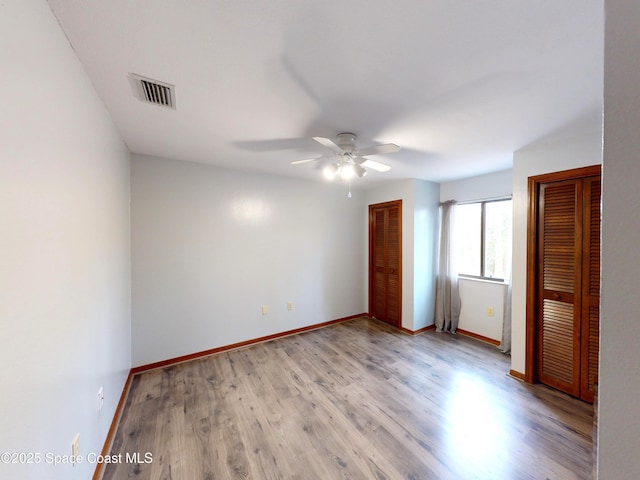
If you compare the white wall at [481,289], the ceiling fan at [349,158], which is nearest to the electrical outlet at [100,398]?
the ceiling fan at [349,158]

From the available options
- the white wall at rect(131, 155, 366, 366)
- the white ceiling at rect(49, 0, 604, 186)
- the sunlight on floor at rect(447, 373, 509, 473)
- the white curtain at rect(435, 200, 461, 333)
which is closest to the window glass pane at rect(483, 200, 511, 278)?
the white curtain at rect(435, 200, 461, 333)

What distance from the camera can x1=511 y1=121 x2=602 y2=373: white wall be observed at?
7.19 ft

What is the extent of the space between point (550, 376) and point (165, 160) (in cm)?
453

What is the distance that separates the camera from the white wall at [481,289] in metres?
3.25

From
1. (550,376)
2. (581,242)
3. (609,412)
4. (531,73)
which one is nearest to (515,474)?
(550,376)

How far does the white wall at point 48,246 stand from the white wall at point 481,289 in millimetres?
4096

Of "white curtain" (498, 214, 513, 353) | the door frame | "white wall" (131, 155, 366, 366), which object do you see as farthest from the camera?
"white curtain" (498, 214, 513, 353)

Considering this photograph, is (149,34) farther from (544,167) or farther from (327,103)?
(544,167)

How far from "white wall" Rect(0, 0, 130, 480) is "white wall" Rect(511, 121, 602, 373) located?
3351 mm

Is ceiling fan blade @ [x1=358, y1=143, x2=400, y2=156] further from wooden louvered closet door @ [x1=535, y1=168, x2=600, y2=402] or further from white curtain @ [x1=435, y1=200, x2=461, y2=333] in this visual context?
white curtain @ [x1=435, y1=200, x2=461, y2=333]

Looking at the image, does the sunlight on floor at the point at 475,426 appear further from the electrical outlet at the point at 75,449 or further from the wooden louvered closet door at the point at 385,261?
the electrical outlet at the point at 75,449

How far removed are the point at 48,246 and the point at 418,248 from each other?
12.2ft

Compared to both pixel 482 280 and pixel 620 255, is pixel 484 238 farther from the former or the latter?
pixel 620 255

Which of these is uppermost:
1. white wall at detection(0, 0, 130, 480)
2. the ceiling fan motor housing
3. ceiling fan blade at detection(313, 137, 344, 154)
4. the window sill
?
the ceiling fan motor housing
